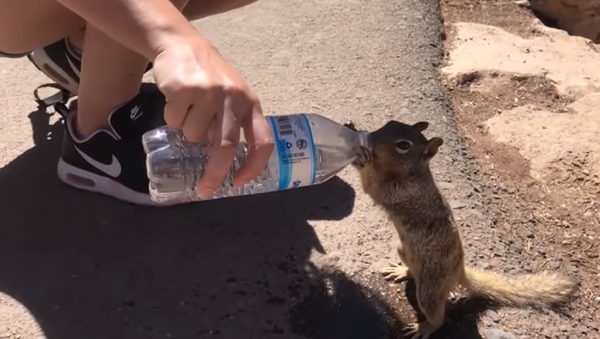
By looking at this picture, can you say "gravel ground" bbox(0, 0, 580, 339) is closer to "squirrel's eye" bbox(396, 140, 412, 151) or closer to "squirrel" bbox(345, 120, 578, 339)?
"squirrel" bbox(345, 120, 578, 339)

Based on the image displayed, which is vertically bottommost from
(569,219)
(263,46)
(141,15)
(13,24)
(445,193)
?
(569,219)

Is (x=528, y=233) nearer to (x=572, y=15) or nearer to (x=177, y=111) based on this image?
(x=177, y=111)

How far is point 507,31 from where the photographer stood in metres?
3.95

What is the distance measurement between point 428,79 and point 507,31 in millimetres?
848

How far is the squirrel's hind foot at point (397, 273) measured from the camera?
2.35 metres

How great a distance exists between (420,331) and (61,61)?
1.31 meters

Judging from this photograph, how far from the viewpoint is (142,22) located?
155 centimetres

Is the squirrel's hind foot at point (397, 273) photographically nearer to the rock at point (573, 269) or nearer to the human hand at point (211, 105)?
the rock at point (573, 269)

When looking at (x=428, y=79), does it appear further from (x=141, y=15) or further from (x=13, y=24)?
(x=141, y=15)

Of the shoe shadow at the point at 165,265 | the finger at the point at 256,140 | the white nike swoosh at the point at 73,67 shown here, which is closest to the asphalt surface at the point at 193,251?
the shoe shadow at the point at 165,265

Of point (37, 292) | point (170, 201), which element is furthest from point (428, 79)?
point (37, 292)

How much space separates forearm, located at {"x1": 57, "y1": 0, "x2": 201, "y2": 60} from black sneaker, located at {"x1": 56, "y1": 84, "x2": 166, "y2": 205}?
79 cm

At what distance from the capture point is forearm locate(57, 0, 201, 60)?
1523 millimetres

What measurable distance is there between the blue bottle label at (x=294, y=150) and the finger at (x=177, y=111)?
371 millimetres
